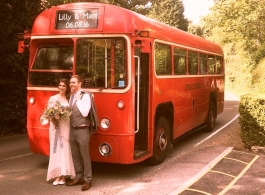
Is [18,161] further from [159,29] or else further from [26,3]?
[26,3]

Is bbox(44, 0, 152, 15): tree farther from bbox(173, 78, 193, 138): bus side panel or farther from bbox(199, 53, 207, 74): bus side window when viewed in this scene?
bbox(173, 78, 193, 138): bus side panel

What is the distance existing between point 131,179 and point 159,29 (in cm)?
343

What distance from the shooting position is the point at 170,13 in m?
60.4

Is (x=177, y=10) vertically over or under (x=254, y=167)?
over

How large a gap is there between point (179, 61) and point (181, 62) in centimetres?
20

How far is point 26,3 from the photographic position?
1388 centimetres

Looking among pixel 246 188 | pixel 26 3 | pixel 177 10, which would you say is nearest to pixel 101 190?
pixel 246 188

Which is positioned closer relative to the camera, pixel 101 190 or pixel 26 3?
pixel 101 190

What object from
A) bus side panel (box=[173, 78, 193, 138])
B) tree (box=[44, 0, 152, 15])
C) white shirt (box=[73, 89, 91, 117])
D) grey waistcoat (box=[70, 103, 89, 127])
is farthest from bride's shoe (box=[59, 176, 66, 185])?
tree (box=[44, 0, 152, 15])

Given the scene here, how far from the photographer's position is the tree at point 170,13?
59875 millimetres

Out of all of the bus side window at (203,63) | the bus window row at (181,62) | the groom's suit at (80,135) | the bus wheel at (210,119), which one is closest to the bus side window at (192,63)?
the bus window row at (181,62)

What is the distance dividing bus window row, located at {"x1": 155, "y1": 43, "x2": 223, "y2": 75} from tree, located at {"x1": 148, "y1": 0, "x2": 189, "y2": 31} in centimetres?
4620

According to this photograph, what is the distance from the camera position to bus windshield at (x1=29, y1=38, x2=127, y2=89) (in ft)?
23.7

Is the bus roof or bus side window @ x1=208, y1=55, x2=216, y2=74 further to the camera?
bus side window @ x1=208, y1=55, x2=216, y2=74
